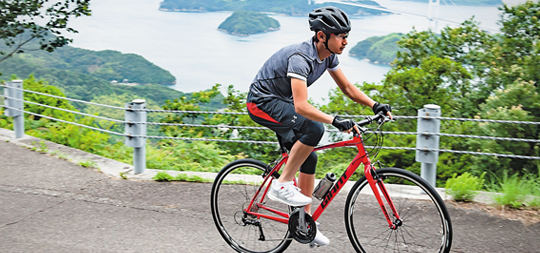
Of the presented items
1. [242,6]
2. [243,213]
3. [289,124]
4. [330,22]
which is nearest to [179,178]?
[243,213]

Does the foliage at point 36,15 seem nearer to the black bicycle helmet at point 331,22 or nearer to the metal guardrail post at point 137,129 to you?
the metal guardrail post at point 137,129

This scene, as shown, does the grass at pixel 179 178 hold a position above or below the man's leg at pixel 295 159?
below

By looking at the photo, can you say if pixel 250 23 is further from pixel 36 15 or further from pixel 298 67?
pixel 298 67

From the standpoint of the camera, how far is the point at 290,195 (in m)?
3.62

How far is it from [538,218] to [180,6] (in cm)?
4231

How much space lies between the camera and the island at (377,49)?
2486cm

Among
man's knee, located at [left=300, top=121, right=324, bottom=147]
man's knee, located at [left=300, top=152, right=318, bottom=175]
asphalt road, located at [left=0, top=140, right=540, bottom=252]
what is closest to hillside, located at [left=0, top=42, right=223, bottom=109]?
asphalt road, located at [left=0, top=140, right=540, bottom=252]

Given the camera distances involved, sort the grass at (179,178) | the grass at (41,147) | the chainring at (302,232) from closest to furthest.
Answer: the chainring at (302,232), the grass at (179,178), the grass at (41,147)

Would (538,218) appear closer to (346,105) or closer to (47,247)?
(47,247)

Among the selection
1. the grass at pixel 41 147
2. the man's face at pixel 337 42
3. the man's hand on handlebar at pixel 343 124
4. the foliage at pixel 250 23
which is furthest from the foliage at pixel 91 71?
the man's hand on handlebar at pixel 343 124

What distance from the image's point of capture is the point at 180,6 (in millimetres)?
43938

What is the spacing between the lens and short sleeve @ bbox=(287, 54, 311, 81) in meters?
3.29

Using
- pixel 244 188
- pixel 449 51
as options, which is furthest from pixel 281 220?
pixel 449 51

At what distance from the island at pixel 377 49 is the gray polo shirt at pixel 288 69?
819 inches
